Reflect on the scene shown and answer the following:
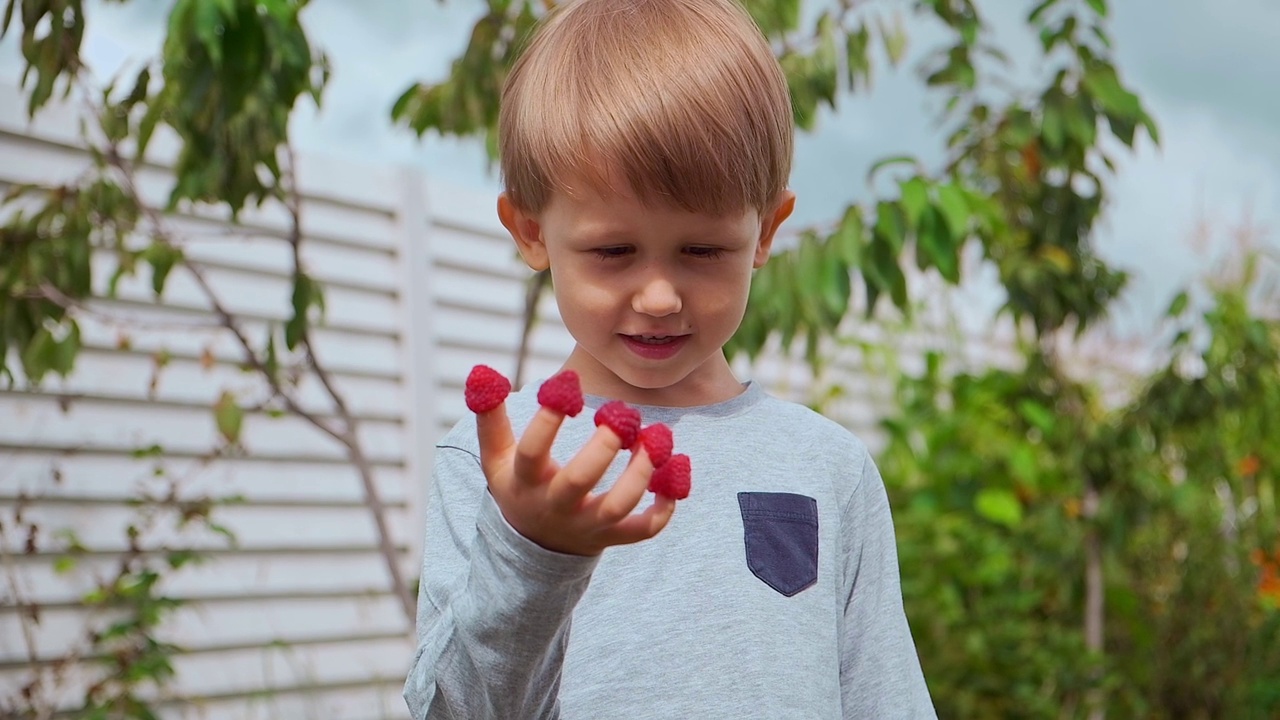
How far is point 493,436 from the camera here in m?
0.72

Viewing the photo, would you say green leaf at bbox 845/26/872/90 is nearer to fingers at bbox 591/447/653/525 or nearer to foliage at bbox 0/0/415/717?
foliage at bbox 0/0/415/717

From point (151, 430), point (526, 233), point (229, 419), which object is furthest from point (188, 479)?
point (526, 233)

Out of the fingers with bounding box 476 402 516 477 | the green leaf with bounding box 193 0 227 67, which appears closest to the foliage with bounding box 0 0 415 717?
the green leaf with bounding box 193 0 227 67

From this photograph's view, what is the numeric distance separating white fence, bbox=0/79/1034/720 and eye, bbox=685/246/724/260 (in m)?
1.97

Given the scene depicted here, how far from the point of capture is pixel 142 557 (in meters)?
3.13

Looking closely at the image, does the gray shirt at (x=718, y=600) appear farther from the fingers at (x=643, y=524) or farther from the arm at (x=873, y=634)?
the fingers at (x=643, y=524)

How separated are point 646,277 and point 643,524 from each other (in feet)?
0.73

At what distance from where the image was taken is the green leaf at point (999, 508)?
3619mm

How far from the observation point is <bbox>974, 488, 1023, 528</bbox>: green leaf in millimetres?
3619

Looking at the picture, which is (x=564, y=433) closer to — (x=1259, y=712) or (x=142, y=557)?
(x=142, y=557)

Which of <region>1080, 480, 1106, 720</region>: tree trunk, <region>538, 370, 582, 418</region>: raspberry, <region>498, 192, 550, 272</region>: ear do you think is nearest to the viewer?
<region>538, 370, 582, 418</region>: raspberry

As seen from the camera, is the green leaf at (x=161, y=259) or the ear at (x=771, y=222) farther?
the green leaf at (x=161, y=259)

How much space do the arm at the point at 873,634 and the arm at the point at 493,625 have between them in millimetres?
281

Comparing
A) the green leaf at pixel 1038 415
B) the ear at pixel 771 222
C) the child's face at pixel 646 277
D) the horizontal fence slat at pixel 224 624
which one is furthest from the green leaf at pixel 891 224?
the horizontal fence slat at pixel 224 624
